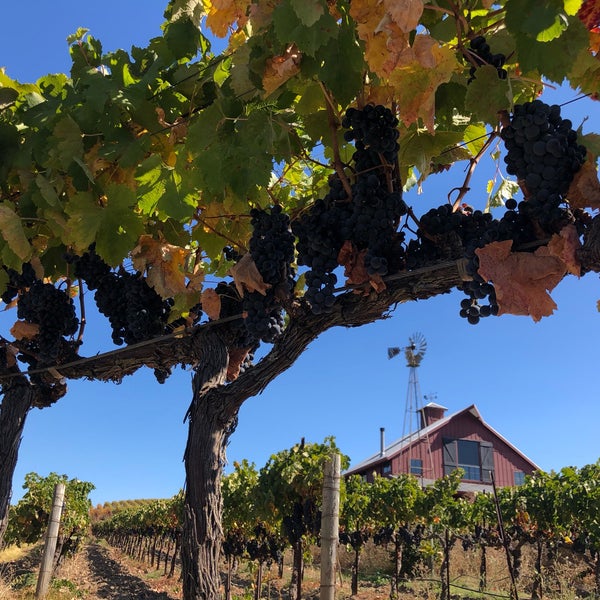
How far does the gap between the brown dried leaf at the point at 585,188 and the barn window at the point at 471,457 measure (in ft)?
100.0

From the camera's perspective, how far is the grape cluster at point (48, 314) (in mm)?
4688

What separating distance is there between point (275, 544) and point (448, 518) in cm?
614

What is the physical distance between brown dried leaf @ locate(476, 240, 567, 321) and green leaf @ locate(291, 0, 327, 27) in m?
1.00

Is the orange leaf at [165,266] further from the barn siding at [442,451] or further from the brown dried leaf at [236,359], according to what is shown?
the barn siding at [442,451]

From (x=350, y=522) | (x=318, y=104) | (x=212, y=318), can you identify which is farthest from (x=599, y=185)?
(x=350, y=522)

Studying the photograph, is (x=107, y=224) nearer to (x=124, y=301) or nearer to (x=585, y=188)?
(x=124, y=301)

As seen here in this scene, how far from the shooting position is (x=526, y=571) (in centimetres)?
2045

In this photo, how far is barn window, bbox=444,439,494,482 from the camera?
30875 millimetres

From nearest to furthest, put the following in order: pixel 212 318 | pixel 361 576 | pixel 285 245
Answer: pixel 285 245 < pixel 212 318 < pixel 361 576

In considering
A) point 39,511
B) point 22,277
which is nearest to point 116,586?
point 39,511

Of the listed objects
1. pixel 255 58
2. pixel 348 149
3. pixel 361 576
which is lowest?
pixel 361 576

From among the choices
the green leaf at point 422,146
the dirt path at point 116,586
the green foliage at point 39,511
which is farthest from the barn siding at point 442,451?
the green leaf at point 422,146

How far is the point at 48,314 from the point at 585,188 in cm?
405

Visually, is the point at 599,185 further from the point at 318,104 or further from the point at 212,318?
the point at 212,318
